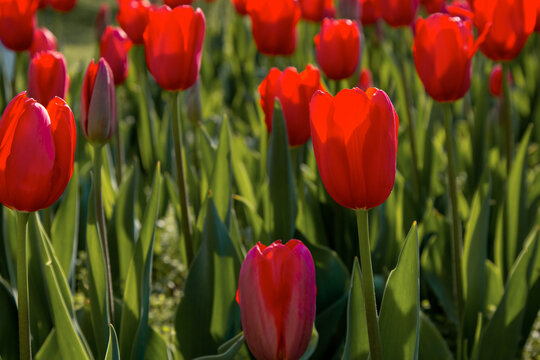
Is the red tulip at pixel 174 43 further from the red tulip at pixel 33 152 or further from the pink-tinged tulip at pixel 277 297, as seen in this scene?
the pink-tinged tulip at pixel 277 297

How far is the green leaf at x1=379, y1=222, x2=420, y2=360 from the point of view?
1.02m

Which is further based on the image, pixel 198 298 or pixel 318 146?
pixel 198 298

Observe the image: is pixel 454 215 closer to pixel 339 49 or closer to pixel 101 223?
pixel 339 49

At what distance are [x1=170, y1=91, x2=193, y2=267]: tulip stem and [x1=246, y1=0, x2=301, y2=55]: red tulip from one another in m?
0.54

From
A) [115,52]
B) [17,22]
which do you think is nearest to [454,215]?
[115,52]

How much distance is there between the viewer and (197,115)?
6.70 ft

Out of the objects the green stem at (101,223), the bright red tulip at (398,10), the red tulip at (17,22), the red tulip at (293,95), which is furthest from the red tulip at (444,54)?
the red tulip at (17,22)

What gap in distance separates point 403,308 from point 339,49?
897 mm

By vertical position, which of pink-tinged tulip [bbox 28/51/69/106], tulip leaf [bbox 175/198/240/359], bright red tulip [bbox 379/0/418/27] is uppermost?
pink-tinged tulip [bbox 28/51/69/106]

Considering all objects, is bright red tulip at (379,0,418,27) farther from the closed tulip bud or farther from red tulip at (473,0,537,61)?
the closed tulip bud

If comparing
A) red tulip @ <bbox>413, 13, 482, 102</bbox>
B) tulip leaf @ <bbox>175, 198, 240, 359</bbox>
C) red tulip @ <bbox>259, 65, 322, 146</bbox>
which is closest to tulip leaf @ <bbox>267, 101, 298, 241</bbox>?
red tulip @ <bbox>259, 65, 322, 146</bbox>

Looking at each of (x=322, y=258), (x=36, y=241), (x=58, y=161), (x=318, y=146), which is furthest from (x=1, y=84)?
(x=318, y=146)

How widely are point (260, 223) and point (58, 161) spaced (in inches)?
28.4

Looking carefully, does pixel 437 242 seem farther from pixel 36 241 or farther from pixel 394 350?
pixel 36 241
